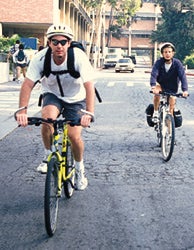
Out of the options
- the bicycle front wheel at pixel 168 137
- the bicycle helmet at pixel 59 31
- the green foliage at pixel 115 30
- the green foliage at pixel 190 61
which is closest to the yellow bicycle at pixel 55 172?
the bicycle helmet at pixel 59 31

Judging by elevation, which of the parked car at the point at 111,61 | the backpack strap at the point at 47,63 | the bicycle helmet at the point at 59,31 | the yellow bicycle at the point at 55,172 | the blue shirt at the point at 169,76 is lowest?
the parked car at the point at 111,61

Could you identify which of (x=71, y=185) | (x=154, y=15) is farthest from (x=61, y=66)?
(x=154, y=15)

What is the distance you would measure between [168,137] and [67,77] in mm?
2972

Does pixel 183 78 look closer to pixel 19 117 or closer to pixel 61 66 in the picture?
pixel 61 66

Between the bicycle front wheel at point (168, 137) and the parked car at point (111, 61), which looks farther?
the parked car at point (111, 61)

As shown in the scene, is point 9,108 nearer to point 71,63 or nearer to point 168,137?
point 168,137

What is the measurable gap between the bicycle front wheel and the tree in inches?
2132

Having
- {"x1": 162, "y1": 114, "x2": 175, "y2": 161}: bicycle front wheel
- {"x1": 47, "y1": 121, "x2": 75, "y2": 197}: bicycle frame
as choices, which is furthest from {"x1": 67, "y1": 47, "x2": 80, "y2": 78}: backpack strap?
{"x1": 162, "y1": 114, "x2": 175, "y2": 161}: bicycle front wheel

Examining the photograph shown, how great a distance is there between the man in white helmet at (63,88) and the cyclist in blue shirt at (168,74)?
2.75 m

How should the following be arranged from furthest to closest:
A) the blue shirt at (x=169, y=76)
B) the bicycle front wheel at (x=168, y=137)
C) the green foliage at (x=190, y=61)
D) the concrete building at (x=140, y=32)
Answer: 1. the concrete building at (x=140, y=32)
2. the green foliage at (x=190, y=61)
3. the blue shirt at (x=169, y=76)
4. the bicycle front wheel at (x=168, y=137)

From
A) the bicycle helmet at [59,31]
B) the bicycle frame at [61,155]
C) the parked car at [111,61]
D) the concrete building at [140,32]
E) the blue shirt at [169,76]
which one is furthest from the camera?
the concrete building at [140,32]

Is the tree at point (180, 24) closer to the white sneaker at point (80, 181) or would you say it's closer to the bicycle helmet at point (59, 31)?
the white sneaker at point (80, 181)

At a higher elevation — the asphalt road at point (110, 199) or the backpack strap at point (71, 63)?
the backpack strap at point (71, 63)

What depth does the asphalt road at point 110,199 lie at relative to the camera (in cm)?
411
